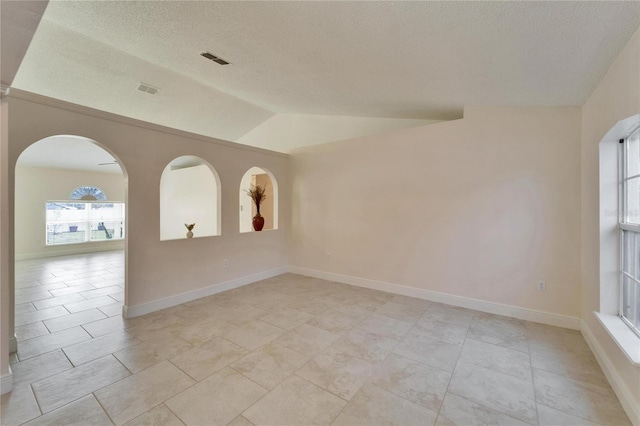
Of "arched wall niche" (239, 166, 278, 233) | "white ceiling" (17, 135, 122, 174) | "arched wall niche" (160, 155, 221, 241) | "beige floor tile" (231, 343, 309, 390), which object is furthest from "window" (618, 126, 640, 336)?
"white ceiling" (17, 135, 122, 174)

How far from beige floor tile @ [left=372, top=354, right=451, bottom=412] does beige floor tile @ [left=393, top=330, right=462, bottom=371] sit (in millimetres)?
90

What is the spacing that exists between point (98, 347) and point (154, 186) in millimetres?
1895

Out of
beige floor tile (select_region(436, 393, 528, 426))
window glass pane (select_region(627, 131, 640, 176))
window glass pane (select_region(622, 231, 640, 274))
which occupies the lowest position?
beige floor tile (select_region(436, 393, 528, 426))

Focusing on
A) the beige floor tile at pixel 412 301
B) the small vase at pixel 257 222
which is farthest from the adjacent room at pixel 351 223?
the small vase at pixel 257 222

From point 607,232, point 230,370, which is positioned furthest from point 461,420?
point 607,232

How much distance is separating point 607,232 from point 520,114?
1640 mm

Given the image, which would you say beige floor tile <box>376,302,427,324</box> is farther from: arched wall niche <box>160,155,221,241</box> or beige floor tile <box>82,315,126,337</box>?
arched wall niche <box>160,155,221,241</box>

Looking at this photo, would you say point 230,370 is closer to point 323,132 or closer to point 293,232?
point 293,232

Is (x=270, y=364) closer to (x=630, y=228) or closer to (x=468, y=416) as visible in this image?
(x=468, y=416)

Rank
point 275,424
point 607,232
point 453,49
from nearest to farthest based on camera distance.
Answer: point 275,424, point 453,49, point 607,232

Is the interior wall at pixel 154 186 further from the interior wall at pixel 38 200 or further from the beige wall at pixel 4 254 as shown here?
the interior wall at pixel 38 200

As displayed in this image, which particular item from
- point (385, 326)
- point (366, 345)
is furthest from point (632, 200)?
point (366, 345)

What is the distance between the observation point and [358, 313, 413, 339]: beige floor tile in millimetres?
2820

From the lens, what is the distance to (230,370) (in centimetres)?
216
